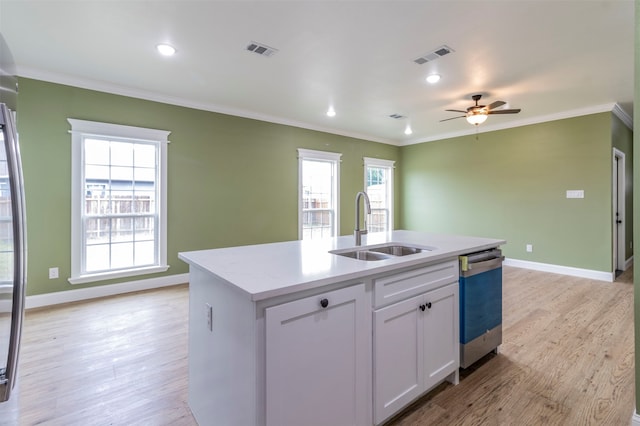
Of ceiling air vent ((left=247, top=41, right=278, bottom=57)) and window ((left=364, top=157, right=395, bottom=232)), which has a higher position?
ceiling air vent ((left=247, top=41, right=278, bottom=57))

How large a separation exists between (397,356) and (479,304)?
3.02 feet

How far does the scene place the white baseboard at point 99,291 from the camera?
3508 mm

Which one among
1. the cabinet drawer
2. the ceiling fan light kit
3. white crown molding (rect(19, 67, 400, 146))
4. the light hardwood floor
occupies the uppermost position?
white crown molding (rect(19, 67, 400, 146))

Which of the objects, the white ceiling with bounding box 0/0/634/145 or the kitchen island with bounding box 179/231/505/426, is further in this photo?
the white ceiling with bounding box 0/0/634/145

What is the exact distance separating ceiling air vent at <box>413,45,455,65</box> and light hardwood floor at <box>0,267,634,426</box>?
9.00 feet

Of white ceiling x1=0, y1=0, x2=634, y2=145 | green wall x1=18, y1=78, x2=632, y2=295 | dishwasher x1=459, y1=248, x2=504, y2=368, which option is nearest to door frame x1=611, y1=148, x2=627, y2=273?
green wall x1=18, y1=78, x2=632, y2=295

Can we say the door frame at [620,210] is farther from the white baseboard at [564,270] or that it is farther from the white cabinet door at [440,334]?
the white cabinet door at [440,334]

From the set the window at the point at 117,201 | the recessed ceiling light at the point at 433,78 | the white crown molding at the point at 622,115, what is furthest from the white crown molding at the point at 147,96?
the white crown molding at the point at 622,115

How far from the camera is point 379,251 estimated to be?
2346 millimetres

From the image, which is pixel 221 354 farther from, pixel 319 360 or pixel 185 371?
pixel 185 371

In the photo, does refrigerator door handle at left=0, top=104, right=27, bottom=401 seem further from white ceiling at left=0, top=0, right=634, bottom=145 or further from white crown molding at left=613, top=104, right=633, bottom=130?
white crown molding at left=613, top=104, right=633, bottom=130

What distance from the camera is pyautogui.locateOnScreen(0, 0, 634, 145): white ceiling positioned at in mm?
2375

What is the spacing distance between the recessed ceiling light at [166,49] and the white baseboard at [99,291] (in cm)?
286

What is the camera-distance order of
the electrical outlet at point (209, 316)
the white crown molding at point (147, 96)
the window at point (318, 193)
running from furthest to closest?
the window at point (318, 193) < the white crown molding at point (147, 96) < the electrical outlet at point (209, 316)
